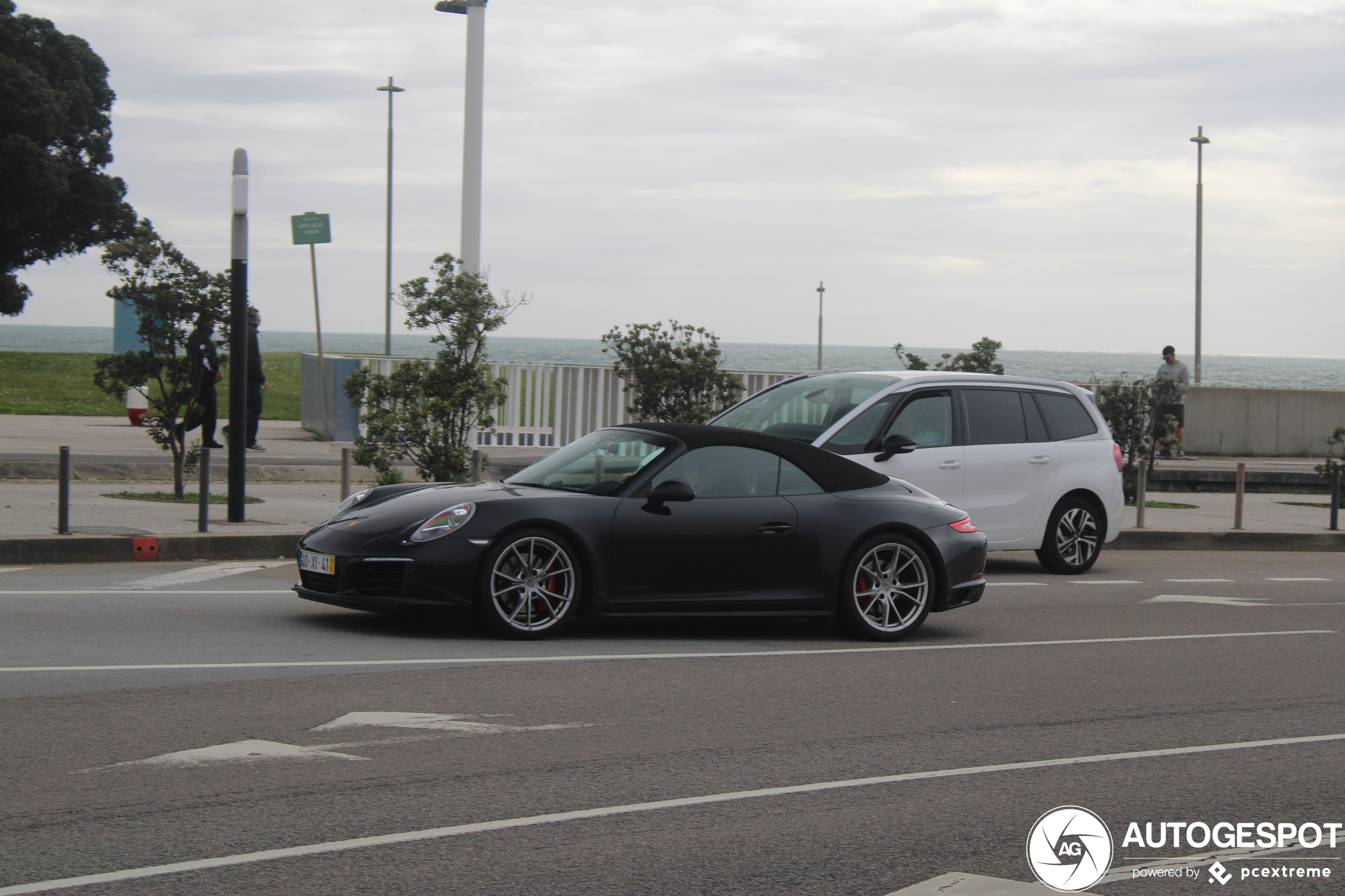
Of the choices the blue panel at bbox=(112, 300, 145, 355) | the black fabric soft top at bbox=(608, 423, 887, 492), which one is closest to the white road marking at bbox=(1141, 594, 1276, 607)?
the black fabric soft top at bbox=(608, 423, 887, 492)

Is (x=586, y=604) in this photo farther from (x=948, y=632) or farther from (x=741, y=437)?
(x=948, y=632)

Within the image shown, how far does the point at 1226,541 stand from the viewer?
17.4 metres

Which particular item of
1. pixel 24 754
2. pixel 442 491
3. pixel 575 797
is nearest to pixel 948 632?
pixel 442 491

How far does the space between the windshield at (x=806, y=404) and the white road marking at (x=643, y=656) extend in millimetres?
3030

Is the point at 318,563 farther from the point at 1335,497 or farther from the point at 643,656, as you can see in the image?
the point at 1335,497

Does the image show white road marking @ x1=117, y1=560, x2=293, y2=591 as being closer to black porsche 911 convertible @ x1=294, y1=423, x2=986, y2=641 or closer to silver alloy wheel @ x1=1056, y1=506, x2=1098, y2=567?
black porsche 911 convertible @ x1=294, y1=423, x2=986, y2=641

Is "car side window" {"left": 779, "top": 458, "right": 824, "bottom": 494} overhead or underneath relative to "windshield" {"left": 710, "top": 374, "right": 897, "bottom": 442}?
underneath

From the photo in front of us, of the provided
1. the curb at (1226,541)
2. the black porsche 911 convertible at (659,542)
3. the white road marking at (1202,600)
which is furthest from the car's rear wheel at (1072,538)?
the black porsche 911 convertible at (659,542)

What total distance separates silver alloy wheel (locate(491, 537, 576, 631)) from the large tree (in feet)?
133

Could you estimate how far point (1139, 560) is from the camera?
15328mm

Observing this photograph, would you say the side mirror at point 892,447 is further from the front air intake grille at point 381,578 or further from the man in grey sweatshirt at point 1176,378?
the man in grey sweatshirt at point 1176,378

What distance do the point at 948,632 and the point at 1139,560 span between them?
6224 mm

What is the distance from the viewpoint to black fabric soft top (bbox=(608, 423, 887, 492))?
367 inches

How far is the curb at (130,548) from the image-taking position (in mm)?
11547
